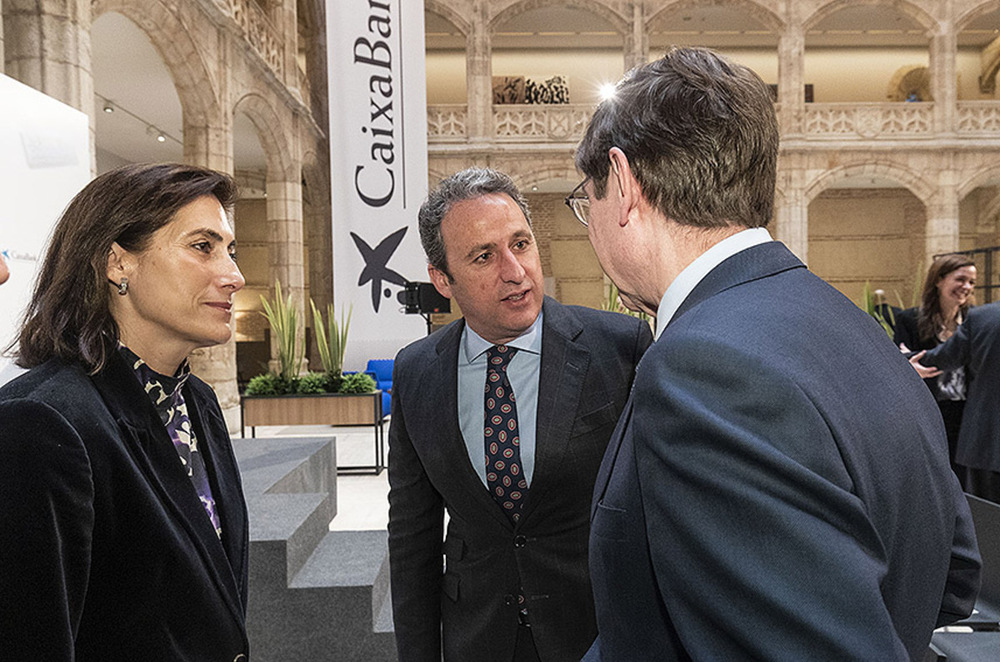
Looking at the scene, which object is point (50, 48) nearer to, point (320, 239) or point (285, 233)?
point (285, 233)

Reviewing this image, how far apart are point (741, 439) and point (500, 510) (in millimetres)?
894

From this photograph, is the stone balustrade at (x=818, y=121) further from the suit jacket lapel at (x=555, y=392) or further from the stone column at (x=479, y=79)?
the suit jacket lapel at (x=555, y=392)

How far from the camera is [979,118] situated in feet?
44.7

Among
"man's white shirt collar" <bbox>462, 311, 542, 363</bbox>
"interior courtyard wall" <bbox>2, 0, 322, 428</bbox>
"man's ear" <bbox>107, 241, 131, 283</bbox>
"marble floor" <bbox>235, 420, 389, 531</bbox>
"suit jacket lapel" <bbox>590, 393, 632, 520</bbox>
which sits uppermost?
"interior courtyard wall" <bbox>2, 0, 322, 428</bbox>

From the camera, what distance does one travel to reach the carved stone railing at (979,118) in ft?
44.4

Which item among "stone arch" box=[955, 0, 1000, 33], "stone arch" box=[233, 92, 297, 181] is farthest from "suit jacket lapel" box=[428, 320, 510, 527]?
"stone arch" box=[955, 0, 1000, 33]

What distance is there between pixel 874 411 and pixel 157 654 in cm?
100

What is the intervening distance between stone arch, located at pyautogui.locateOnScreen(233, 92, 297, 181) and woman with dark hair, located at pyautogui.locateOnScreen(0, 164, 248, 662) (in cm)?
832

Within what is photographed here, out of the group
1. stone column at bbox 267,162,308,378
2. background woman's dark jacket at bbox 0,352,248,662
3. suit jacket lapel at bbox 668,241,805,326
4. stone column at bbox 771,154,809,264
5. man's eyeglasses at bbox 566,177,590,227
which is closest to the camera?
suit jacket lapel at bbox 668,241,805,326

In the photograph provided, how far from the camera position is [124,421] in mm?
1078

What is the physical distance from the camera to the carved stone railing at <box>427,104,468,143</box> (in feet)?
43.8

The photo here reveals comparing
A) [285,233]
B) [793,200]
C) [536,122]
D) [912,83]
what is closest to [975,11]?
[912,83]

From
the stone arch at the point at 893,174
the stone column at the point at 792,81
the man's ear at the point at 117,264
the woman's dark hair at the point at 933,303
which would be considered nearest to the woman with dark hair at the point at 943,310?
the woman's dark hair at the point at 933,303

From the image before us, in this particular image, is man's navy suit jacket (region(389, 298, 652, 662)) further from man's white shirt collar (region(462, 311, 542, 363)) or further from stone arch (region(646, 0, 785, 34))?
stone arch (region(646, 0, 785, 34))
